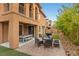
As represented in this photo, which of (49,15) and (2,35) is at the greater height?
(49,15)

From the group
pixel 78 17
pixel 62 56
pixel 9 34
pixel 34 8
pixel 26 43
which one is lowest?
pixel 62 56

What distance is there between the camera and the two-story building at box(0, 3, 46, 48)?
2826 mm

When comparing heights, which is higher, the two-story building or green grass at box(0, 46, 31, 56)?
the two-story building

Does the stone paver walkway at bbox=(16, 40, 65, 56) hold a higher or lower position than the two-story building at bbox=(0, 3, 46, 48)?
lower

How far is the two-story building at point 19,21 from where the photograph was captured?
2.83 metres

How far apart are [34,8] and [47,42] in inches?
28.1

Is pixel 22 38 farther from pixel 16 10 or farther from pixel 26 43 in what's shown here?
pixel 16 10

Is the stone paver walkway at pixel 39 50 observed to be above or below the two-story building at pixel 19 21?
below

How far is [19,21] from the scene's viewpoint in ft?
9.38

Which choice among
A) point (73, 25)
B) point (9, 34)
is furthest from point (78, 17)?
point (9, 34)

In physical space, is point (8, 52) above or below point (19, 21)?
below

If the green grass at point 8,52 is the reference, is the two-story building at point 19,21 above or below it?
above

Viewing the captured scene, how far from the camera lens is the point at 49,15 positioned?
116 inches

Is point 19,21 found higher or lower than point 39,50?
higher
